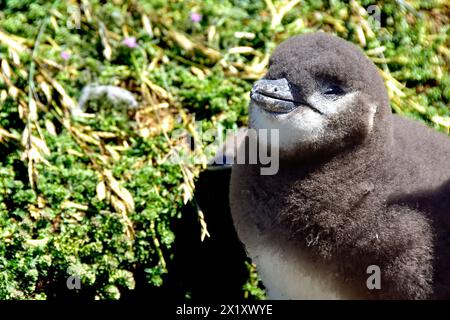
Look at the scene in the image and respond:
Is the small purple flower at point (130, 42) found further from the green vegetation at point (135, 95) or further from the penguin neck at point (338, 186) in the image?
the penguin neck at point (338, 186)

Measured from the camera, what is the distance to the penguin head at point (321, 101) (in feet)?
9.05

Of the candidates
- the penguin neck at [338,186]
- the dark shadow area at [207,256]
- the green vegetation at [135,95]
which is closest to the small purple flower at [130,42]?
the green vegetation at [135,95]

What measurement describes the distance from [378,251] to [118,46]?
6.53ft

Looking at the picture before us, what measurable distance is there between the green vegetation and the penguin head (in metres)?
0.85

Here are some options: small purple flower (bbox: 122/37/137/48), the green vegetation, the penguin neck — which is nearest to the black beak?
the penguin neck

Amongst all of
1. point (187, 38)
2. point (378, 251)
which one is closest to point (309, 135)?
point (378, 251)

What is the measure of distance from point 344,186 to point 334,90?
317 millimetres

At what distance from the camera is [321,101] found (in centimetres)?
277

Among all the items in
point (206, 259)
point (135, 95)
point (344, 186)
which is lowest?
A: point (206, 259)

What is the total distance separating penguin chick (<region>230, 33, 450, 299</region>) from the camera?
2.77 m

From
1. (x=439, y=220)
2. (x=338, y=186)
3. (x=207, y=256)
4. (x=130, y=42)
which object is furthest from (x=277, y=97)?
(x=130, y=42)

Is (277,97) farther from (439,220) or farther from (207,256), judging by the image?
(207,256)
